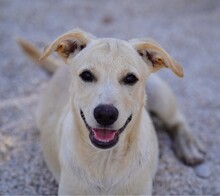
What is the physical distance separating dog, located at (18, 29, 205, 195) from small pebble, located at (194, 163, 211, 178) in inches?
30.6

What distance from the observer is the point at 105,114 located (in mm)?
2512

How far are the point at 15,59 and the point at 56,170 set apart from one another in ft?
8.98

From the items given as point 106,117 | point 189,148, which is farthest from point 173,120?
point 106,117

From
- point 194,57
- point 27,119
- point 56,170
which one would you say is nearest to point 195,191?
point 56,170

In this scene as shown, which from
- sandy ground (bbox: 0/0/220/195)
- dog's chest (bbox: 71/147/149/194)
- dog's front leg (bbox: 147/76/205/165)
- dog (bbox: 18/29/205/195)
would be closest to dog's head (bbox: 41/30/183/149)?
dog (bbox: 18/29/205/195)

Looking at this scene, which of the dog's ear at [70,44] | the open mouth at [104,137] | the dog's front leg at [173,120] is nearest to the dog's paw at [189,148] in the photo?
the dog's front leg at [173,120]

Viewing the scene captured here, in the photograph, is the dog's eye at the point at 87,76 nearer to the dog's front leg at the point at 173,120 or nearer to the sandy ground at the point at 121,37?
the sandy ground at the point at 121,37

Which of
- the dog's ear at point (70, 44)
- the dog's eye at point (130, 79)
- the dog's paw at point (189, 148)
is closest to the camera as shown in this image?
the dog's eye at point (130, 79)

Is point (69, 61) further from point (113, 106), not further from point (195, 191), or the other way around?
point (195, 191)

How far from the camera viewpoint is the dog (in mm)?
2651

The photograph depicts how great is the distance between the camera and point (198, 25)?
277 inches

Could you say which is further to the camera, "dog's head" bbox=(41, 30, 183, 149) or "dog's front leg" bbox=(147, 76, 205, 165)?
"dog's front leg" bbox=(147, 76, 205, 165)

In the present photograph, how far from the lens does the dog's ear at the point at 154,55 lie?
113 inches

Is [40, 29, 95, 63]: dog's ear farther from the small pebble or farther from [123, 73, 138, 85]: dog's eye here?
the small pebble
